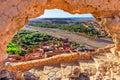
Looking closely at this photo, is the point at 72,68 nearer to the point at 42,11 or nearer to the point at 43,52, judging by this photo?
the point at 42,11

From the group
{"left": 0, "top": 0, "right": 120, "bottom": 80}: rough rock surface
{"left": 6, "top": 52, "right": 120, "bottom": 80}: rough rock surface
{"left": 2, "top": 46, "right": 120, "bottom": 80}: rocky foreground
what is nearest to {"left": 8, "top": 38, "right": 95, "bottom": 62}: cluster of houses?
{"left": 2, "top": 46, "right": 120, "bottom": 80}: rocky foreground

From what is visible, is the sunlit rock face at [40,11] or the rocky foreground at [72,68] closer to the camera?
the sunlit rock face at [40,11]

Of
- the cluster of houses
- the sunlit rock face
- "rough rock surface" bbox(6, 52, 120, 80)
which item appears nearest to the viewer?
the sunlit rock face

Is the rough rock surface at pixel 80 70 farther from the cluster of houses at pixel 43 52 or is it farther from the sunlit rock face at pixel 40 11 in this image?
the cluster of houses at pixel 43 52

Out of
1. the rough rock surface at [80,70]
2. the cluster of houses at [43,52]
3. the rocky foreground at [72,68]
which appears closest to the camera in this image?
the rough rock surface at [80,70]

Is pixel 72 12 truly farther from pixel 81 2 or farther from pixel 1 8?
pixel 1 8

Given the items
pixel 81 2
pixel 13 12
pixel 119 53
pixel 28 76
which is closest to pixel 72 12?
pixel 81 2

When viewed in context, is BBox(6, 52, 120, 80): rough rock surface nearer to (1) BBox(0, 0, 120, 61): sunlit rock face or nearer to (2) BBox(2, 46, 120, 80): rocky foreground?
(2) BBox(2, 46, 120, 80): rocky foreground

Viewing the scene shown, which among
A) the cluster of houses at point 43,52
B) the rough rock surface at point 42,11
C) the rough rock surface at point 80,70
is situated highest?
the rough rock surface at point 42,11

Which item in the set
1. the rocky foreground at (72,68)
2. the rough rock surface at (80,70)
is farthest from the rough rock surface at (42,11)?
the rocky foreground at (72,68)
